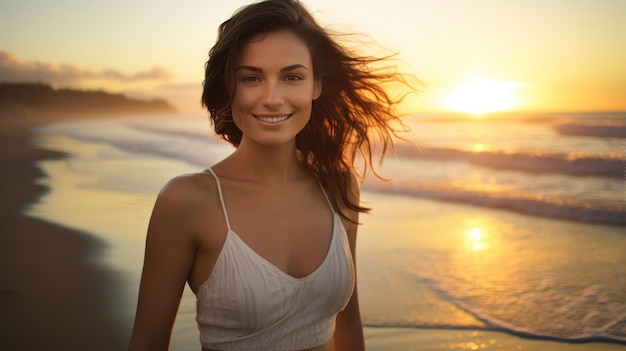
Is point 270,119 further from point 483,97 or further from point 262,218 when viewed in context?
point 483,97

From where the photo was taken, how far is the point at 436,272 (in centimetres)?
621

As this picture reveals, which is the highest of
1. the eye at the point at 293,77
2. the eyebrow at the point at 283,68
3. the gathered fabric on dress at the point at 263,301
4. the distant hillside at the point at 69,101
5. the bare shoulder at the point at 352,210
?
the distant hillside at the point at 69,101

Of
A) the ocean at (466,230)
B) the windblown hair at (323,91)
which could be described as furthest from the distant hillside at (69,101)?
the windblown hair at (323,91)

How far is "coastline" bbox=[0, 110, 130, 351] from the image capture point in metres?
4.27

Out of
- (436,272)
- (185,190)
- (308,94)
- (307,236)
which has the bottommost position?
(436,272)

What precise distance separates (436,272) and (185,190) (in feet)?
14.2

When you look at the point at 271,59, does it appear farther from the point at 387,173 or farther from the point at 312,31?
the point at 387,173

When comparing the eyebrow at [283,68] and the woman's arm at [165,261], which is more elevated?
the eyebrow at [283,68]

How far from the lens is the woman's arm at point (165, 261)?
228 centimetres

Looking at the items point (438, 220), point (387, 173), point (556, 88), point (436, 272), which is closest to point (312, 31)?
point (436, 272)

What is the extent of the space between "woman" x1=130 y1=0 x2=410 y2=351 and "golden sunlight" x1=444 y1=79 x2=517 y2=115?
61.2 feet

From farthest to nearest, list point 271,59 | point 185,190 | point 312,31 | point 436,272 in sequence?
point 436,272 < point 312,31 < point 271,59 < point 185,190

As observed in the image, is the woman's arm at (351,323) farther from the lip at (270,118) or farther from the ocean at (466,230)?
the ocean at (466,230)

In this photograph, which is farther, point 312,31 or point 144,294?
point 312,31
